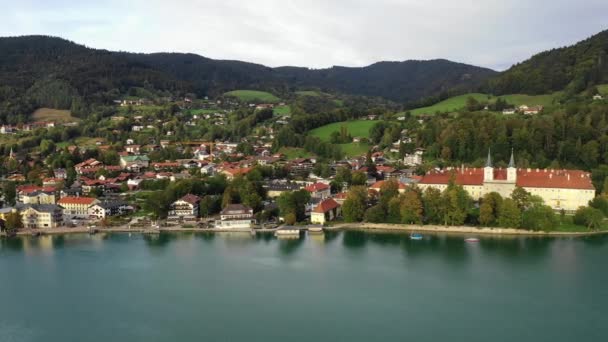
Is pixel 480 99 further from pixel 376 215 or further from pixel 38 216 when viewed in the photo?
pixel 38 216

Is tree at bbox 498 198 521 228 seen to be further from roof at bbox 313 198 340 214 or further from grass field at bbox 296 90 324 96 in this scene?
grass field at bbox 296 90 324 96

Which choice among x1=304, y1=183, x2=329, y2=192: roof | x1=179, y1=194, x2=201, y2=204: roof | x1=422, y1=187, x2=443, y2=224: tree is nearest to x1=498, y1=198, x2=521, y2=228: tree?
x1=422, y1=187, x2=443, y2=224: tree

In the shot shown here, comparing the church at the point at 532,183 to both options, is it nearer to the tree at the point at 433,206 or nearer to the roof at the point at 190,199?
the tree at the point at 433,206

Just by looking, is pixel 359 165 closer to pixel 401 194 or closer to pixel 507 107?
pixel 401 194

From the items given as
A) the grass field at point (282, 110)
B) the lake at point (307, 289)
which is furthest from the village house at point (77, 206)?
the grass field at point (282, 110)

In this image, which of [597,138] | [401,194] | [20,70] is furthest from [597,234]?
[20,70]

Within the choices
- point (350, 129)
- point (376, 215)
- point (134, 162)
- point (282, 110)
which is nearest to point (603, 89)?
point (350, 129)

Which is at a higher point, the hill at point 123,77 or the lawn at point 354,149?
the hill at point 123,77
